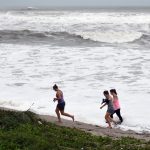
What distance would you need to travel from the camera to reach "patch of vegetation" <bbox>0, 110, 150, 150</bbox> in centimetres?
885

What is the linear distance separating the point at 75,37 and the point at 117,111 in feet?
93.9

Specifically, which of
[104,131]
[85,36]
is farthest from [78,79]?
[85,36]

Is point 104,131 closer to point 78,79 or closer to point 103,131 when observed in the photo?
point 103,131

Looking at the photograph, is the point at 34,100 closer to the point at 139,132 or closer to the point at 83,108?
the point at 83,108

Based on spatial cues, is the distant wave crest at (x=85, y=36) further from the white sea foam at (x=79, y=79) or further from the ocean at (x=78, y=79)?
the white sea foam at (x=79, y=79)

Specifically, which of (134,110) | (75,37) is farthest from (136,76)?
(75,37)

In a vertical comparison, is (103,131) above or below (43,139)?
below

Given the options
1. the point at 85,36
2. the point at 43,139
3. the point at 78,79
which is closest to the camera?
the point at 43,139

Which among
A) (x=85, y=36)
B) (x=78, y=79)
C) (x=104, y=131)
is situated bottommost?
(x=85, y=36)

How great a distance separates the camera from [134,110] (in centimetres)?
1561

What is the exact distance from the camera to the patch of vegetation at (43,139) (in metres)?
8.85

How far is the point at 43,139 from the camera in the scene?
922cm

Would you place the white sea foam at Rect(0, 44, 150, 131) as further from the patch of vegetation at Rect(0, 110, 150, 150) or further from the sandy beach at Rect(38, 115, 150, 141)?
the patch of vegetation at Rect(0, 110, 150, 150)

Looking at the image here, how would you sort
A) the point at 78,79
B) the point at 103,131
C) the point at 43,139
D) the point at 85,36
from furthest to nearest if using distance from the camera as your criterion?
the point at 85,36 → the point at 78,79 → the point at 103,131 → the point at 43,139
